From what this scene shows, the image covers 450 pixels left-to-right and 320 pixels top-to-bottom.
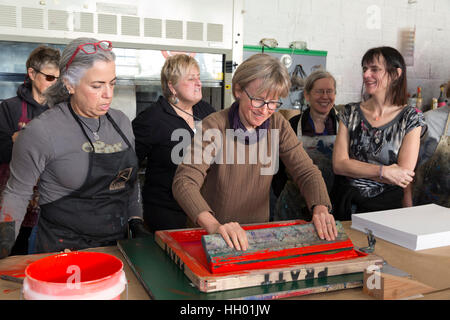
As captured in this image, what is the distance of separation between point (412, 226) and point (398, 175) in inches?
16.1

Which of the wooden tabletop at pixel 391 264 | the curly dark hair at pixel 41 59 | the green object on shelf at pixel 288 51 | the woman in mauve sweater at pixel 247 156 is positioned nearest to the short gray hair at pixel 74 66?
the woman in mauve sweater at pixel 247 156

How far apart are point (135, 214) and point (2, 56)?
72.1 inches

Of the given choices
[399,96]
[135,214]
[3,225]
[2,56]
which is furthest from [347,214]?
[2,56]

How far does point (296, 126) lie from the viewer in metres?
2.73

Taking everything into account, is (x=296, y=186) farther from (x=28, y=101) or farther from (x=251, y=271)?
(x=28, y=101)

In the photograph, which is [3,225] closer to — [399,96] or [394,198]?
[394,198]

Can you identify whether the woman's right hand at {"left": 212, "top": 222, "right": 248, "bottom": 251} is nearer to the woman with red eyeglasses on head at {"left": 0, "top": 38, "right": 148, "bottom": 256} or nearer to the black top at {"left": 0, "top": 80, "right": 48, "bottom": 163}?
the woman with red eyeglasses on head at {"left": 0, "top": 38, "right": 148, "bottom": 256}

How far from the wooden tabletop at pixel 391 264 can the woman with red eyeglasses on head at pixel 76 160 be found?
0.73ft

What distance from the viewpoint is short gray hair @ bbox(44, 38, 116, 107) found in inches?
58.6

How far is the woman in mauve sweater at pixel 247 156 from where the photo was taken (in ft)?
4.91

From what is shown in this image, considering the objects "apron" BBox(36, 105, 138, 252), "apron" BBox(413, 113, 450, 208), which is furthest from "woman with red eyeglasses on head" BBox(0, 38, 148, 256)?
"apron" BBox(413, 113, 450, 208)

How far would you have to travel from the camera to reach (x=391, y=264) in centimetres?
122

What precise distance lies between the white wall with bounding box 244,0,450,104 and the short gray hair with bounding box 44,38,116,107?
2.77 m
